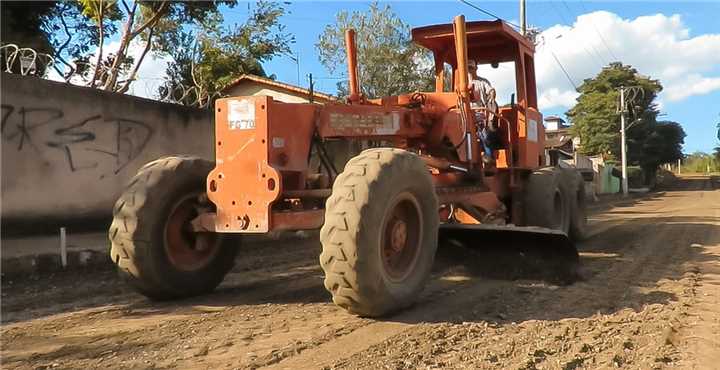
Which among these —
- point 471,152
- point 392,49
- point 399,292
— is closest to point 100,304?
point 399,292

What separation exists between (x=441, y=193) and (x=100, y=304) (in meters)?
3.42

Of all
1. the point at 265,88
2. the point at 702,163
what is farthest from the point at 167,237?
the point at 702,163

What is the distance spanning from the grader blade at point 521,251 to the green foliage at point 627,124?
4199 cm

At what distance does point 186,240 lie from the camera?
19.3 ft

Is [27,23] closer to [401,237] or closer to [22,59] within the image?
[22,59]

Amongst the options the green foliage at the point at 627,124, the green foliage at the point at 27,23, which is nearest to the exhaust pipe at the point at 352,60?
the green foliage at the point at 27,23

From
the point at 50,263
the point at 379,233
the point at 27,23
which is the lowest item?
the point at 50,263

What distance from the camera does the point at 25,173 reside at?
8430mm

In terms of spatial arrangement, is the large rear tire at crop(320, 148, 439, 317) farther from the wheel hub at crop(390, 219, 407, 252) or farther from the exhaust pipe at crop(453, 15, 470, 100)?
the exhaust pipe at crop(453, 15, 470, 100)

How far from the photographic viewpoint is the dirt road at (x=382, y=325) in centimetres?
400

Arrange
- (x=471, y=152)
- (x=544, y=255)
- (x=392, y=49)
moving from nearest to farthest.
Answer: (x=544, y=255), (x=471, y=152), (x=392, y=49)

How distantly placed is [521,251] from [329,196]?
8.25 feet

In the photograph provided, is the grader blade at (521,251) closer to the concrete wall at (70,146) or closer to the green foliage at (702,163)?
the concrete wall at (70,146)

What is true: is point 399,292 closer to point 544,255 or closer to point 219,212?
point 219,212
